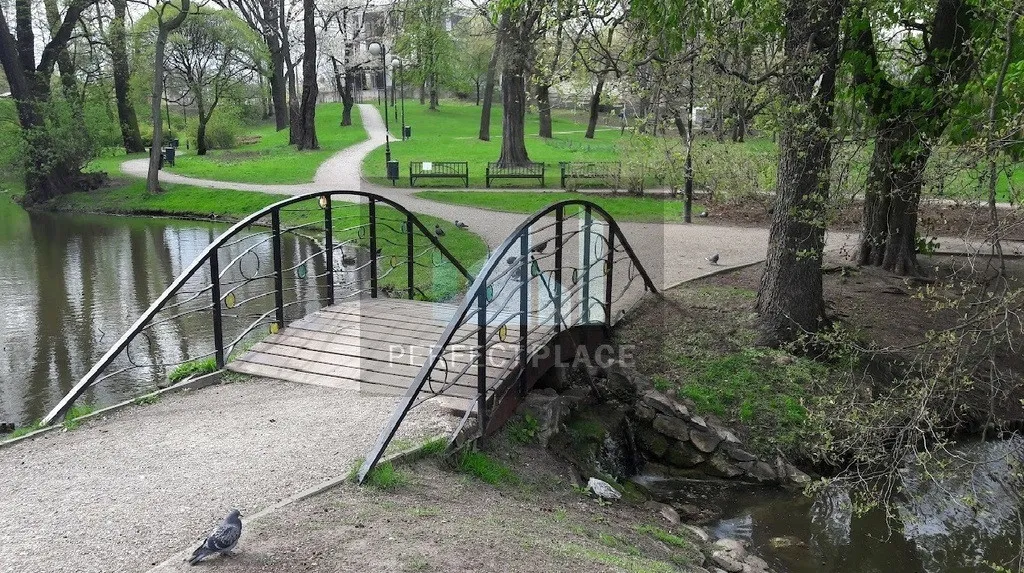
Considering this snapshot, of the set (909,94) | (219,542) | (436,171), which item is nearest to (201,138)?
(436,171)

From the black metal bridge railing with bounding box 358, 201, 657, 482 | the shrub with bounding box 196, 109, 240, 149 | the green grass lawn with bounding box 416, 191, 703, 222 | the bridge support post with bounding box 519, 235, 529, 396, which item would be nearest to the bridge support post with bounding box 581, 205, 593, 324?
the black metal bridge railing with bounding box 358, 201, 657, 482

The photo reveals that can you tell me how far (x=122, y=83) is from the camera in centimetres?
3797

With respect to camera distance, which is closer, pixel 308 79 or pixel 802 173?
pixel 802 173

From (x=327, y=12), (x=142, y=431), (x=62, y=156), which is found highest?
(x=327, y=12)

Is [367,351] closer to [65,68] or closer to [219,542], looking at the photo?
[219,542]

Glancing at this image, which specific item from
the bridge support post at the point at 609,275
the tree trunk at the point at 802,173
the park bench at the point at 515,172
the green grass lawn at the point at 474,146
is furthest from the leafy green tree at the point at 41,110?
the tree trunk at the point at 802,173

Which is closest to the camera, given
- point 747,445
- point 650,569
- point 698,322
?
point 650,569

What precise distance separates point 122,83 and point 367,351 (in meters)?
36.6

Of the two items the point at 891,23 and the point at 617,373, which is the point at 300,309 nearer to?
the point at 617,373

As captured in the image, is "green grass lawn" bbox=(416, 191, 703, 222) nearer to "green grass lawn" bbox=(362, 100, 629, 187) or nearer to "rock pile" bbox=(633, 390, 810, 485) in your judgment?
"green grass lawn" bbox=(362, 100, 629, 187)

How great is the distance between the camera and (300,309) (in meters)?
13.3

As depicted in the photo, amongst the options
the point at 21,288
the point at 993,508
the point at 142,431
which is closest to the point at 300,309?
Result: the point at 21,288

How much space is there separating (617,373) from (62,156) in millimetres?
26477

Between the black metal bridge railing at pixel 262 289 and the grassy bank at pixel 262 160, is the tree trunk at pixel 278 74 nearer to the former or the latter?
the grassy bank at pixel 262 160
